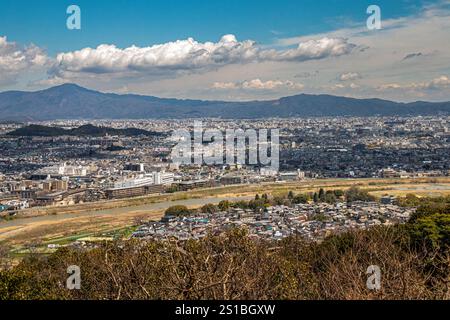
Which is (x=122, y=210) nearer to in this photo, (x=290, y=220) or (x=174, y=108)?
(x=290, y=220)

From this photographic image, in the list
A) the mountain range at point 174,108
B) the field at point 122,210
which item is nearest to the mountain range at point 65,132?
the field at point 122,210

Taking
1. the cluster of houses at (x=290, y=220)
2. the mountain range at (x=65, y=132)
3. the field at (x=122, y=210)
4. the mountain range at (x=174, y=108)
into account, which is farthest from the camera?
the mountain range at (x=174, y=108)

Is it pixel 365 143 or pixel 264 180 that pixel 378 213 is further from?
→ pixel 365 143

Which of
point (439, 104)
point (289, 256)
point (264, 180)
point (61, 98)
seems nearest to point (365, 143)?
point (264, 180)

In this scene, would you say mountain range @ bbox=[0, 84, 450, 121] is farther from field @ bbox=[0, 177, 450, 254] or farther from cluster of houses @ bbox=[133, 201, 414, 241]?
cluster of houses @ bbox=[133, 201, 414, 241]

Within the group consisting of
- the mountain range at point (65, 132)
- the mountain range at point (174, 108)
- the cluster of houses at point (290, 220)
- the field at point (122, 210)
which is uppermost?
the mountain range at point (174, 108)

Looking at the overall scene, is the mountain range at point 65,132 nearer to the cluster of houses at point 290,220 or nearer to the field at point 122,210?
the field at point 122,210

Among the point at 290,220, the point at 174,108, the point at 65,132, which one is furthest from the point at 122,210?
the point at 174,108

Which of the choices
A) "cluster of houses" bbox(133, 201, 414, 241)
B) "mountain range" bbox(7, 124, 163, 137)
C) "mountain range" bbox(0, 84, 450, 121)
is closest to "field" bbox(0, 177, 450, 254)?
"cluster of houses" bbox(133, 201, 414, 241)
